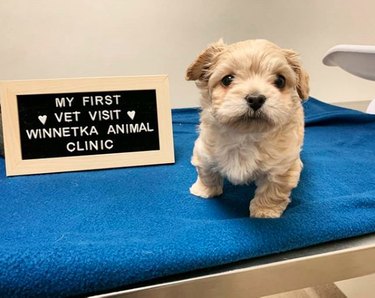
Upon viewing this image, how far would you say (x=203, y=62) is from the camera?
0.81 meters

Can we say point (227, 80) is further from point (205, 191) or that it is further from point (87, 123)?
point (87, 123)

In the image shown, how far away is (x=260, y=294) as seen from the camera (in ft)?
2.26

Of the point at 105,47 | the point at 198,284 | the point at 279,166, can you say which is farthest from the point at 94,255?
the point at 105,47

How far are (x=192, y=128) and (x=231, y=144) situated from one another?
0.70 metres

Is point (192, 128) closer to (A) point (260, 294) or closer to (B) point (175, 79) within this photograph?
(B) point (175, 79)

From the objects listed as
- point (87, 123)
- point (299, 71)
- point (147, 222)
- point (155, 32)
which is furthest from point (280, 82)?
point (155, 32)

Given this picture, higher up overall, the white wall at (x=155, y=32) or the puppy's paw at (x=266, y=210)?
the white wall at (x=155, y=32)

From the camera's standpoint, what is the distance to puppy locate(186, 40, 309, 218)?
2.35ft

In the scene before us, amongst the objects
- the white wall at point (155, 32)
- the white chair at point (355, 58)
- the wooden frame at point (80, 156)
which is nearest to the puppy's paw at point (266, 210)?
the wooden frame at point (80, 156)

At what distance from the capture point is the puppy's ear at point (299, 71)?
31.4 inches

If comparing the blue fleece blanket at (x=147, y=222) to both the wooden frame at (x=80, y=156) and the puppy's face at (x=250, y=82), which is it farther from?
the puppy's face at (x=250, y=82)

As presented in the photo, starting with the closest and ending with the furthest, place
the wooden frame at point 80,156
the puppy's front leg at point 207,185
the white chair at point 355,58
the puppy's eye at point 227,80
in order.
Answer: the puppy's eye at point 227,80 → the puppy's front leg at point 207,185 → the wooden frame at point 80,156 → the white chair at point 355,58

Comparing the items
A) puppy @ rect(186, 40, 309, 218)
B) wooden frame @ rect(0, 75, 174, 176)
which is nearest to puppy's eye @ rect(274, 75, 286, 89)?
puppy @ rect(186, 40, 309, 218)

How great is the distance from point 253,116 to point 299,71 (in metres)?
0.19
